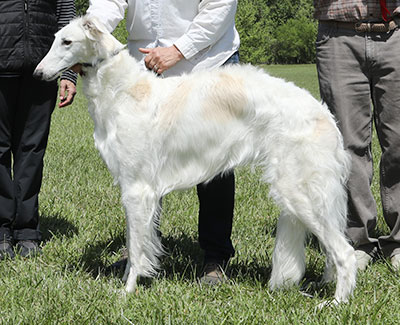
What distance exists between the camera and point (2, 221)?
14.9 ft

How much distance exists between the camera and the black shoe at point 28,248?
4293mm

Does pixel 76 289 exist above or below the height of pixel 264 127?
below

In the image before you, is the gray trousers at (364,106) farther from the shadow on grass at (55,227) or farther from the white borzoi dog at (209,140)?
the shadow on grass at (55,227)

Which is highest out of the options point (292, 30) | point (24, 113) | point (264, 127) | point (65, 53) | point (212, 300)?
point (65, 53)

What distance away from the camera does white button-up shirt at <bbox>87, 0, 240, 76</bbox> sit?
144 inches

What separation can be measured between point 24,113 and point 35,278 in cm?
149

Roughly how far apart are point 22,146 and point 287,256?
2458 mm

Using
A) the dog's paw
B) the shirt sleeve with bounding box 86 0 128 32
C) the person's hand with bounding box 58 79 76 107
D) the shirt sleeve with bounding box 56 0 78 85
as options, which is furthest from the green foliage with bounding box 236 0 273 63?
the dog's paw

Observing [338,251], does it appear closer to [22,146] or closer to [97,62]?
[97,62]

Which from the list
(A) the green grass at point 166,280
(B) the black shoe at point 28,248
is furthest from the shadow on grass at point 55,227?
(B) the black shoe at point 28,248

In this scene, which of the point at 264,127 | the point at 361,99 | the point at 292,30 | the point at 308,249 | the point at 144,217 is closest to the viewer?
the point at 264,127

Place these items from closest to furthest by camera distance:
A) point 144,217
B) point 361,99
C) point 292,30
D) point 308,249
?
1. point 144,217
2. point 361,99
3. point 308,249
4. point 292,30

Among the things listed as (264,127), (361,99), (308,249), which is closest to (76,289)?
(264,127)

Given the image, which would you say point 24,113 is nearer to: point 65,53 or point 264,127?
point 65,53
